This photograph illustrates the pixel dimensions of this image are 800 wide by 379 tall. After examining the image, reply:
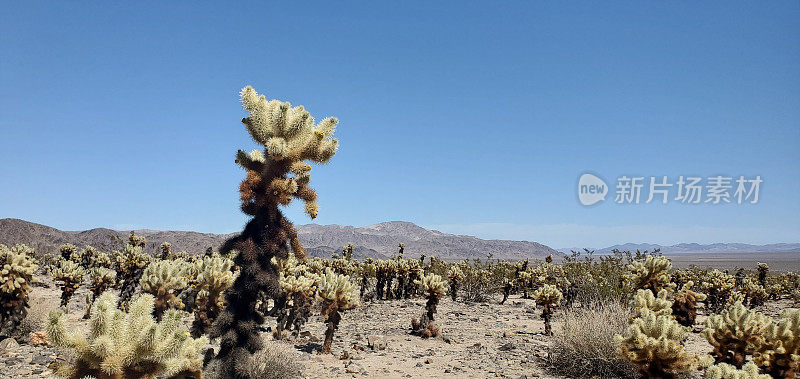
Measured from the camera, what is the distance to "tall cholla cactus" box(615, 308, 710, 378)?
5742 mm

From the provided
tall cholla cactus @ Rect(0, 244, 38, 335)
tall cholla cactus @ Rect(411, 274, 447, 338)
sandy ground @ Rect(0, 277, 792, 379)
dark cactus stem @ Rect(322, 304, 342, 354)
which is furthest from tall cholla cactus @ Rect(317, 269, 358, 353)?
tall cholla cactus @ Rect(0, 244, 38, 335)

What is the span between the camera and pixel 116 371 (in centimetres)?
371

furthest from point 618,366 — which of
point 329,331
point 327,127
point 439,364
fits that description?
point 327,127

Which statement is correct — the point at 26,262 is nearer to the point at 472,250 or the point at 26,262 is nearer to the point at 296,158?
the point at 296,158

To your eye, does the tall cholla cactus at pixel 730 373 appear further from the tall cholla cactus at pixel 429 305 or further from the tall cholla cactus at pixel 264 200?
the tall cholla cactus at pixel 429 305

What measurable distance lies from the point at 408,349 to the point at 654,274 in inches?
258

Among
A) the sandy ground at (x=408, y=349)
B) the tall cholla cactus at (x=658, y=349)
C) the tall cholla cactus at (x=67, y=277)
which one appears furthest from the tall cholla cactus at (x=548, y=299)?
the tall cholla cactus at (x=67, y=277)

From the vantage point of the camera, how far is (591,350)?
29.2 feet

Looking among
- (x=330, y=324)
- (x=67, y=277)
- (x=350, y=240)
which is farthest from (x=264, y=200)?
(x=350, y=240)

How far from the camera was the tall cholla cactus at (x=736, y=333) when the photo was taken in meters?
6.62

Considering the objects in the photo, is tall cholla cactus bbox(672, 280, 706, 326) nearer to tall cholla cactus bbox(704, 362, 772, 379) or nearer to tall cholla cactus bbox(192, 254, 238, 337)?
tall cholla cactus bbox(704, 362, 772, 379)

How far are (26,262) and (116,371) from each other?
8.27 metres

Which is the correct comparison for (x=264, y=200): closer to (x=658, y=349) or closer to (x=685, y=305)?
(x=658, y=349)

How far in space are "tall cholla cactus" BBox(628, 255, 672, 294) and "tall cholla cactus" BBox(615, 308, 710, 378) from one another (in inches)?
198
